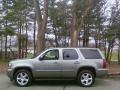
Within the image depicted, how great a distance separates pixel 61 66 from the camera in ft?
46.2

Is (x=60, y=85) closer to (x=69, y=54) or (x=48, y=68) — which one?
(x=48, y=68)

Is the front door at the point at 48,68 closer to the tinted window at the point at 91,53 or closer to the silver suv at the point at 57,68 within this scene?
the silver suv at the point at 57,68

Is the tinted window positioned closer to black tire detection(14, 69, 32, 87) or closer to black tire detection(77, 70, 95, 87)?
black tire detection(77, 70, 95, 87)

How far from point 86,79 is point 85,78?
0.20ft

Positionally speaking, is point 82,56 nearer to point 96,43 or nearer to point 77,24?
point 77,24

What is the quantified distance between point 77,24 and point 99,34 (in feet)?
16.6

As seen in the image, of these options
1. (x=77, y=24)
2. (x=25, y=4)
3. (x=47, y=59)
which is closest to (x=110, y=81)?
(x=47, y=59)

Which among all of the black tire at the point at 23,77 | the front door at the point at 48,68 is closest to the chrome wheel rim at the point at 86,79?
the front door at the point at 48,68

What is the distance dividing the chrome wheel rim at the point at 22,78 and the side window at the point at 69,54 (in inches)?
72.2

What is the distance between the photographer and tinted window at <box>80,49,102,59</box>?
14.4 m

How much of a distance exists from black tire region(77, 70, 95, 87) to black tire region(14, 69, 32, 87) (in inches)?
84.4

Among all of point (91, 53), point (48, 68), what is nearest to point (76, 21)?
point (91, 53)

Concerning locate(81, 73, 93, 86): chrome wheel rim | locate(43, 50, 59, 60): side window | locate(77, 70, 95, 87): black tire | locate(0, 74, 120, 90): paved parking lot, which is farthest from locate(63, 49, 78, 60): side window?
locate(0, 74, 120, 90): paved parking lot

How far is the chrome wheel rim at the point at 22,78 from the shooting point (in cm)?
1412
